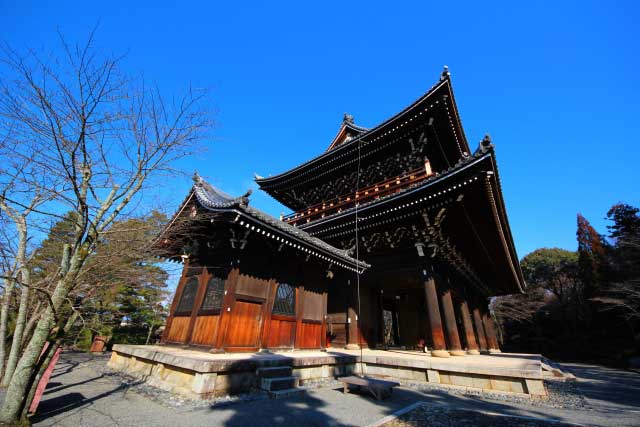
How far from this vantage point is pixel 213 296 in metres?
7.92

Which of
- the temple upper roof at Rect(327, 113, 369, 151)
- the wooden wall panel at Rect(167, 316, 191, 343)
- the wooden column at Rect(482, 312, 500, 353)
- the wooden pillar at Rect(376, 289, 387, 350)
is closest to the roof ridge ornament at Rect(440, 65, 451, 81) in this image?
the temple upper roof at Rect(327, 113, 369, 151)

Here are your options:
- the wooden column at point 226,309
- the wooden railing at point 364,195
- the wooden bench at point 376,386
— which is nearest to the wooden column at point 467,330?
the wooden railing at point 364,195

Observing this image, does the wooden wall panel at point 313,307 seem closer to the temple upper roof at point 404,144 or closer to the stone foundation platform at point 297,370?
the stone foundation platform at point 297,370

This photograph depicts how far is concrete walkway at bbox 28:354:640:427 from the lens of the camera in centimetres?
416

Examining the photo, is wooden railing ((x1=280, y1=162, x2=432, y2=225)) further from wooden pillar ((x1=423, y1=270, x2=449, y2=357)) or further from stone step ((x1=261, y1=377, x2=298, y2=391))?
stone step ((x1=261, y1=377, x2=298, y2=391))

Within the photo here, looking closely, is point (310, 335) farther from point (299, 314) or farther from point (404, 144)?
point (404, 144)

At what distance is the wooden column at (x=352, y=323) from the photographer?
411 inches

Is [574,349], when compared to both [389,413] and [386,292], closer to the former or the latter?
[386,292]

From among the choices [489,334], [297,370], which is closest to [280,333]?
[297,370]

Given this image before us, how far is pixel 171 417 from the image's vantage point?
4.25 meters

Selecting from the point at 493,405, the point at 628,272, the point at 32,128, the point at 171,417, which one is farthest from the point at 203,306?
the point at 628,272

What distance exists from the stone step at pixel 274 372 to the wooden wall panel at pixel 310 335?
8.53 feet

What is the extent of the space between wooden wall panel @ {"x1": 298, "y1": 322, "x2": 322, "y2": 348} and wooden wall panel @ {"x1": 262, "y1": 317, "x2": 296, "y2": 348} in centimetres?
42

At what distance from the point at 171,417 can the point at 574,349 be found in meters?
38.2
